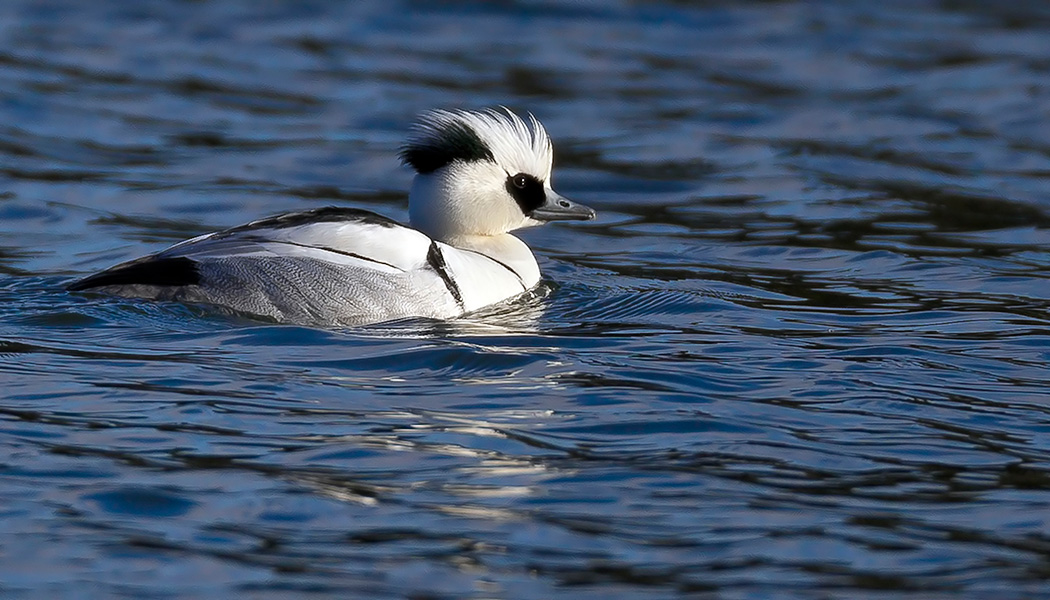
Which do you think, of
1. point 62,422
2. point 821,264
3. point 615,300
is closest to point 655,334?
point 615,300

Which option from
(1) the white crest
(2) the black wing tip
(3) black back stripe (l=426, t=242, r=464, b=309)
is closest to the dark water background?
(2) the black wing tip

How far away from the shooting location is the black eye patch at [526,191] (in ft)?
30.4

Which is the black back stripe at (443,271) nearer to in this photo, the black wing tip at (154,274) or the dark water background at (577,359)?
the dark water background at (577,359)

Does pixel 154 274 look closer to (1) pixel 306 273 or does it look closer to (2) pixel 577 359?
(1) pixel 306 273

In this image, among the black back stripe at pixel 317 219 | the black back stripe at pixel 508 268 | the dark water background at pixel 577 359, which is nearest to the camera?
the dark water background at pixel 577 359

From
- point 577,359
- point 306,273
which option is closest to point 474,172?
point 306,273

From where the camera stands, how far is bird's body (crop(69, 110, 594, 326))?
319 inches

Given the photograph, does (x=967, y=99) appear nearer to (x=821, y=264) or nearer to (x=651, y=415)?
(x=821, y=264)

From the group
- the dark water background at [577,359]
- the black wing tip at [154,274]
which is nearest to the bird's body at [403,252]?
the black wing tip at [154,274]

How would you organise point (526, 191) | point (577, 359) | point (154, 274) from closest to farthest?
point (577, 359) → point (154, 274) → point (526, 191)

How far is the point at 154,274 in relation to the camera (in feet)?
26.5

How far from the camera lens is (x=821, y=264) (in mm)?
10328

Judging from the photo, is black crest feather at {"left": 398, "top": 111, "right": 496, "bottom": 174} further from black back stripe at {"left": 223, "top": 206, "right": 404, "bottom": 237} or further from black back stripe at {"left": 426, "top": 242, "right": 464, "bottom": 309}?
black back stripe at {"left": 426, "top": 242, "right": 464, "bottom": 309}

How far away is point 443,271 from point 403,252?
0.26 m
